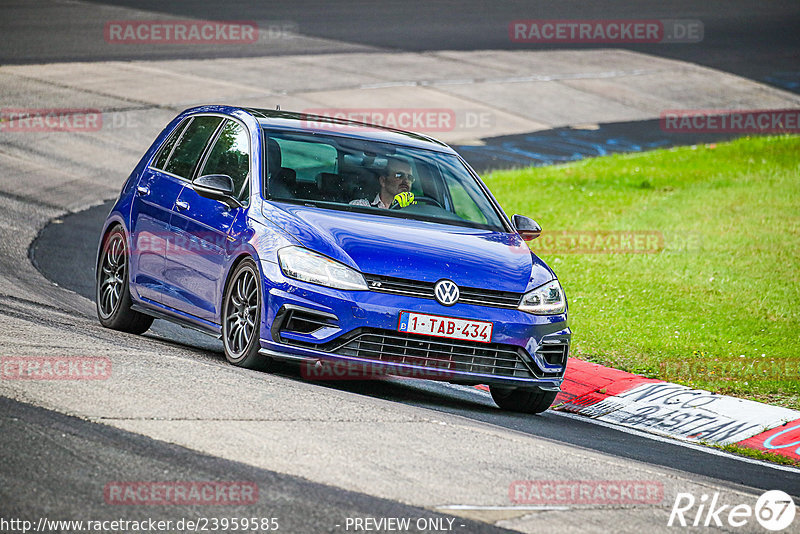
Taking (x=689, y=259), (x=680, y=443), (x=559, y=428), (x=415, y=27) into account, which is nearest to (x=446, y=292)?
(x=559, y=428)

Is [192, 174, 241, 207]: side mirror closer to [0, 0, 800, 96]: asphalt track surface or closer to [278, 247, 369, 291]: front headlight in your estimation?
[278, 247, 369, 291]: front headlight

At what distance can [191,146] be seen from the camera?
9.70 m

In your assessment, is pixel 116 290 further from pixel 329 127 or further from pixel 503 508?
pixel 503 508

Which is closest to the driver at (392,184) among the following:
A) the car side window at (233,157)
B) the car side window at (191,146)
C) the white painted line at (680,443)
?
the car side window at (233,157)

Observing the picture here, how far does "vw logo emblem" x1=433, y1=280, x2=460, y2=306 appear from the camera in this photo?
7.82m

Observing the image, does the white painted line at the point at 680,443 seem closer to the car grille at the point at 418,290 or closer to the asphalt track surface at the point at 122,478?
the car grille at the point at 418,290

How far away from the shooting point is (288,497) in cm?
536

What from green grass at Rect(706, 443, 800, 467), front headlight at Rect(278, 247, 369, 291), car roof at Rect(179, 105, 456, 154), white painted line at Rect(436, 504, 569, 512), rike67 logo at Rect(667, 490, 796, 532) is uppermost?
car roof at Rect(179, 105, 456, 154)

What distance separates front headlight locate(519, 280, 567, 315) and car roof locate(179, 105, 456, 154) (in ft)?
6.10

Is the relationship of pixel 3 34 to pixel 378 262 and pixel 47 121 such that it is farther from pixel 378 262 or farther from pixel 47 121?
pixel 378 262

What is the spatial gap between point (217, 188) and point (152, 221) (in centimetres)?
115

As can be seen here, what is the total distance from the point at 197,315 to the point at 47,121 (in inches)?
508

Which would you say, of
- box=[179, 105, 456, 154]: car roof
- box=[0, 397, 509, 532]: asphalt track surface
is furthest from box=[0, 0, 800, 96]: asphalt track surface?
box=[0, 397, 509, 532]: asphalt track surface

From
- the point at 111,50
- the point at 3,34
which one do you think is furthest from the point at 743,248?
the point at 3,34
